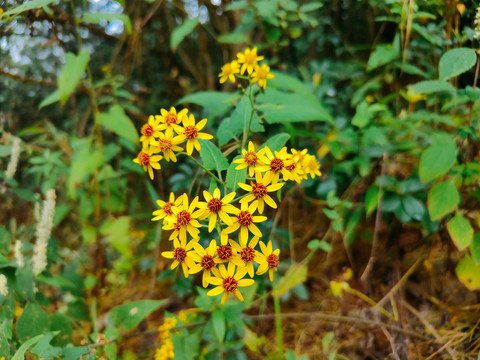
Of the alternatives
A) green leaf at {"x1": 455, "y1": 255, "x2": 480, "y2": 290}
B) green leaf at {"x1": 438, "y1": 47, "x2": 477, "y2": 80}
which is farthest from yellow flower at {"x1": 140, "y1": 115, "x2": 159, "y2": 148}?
green leaf at {"x1": 455, "y1": 255, "x2": 480, "y2": 290}

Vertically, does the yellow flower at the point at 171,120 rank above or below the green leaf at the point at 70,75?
below

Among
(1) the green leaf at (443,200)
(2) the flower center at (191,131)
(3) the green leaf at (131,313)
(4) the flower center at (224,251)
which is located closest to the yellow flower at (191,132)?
(2) the flower center at (191,131)

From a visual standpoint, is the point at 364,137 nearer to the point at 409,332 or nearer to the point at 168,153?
the point at 409,332

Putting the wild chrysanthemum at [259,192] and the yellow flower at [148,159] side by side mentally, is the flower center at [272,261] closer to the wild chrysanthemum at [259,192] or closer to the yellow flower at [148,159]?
the wild chrysanthemum at [259,192]

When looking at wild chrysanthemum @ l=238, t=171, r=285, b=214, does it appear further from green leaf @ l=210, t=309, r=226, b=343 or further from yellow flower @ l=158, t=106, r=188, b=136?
green leaf @ l=210, t=309, r=226, b=343

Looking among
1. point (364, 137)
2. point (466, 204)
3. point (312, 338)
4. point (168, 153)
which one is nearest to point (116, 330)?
point (168, 153)
